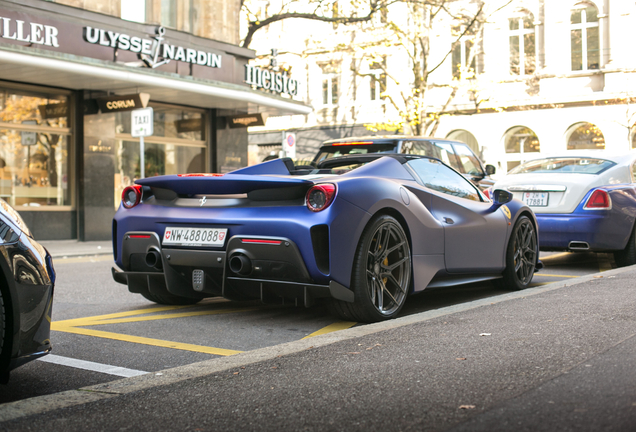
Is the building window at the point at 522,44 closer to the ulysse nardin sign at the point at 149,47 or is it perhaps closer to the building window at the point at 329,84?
the building window at the point at 329,84

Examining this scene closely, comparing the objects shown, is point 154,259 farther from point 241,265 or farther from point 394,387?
point 394,387

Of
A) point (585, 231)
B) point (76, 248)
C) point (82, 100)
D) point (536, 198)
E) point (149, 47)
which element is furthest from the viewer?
point (149, 47)

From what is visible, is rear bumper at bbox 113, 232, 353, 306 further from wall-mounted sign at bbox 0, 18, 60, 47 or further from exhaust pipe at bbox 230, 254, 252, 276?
wall-mounted sign at bbox 0, 18, 60, 47

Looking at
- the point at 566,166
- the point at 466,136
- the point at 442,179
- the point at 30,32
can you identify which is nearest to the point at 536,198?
the point at 566,166

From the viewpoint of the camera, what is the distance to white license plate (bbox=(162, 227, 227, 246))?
194 inches

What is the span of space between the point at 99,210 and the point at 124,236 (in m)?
12.0

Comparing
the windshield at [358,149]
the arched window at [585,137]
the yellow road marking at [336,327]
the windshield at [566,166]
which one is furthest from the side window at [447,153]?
the arched window at [585,137]

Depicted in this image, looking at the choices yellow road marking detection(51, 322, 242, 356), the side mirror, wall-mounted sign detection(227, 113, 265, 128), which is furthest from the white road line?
wall-mounted sign detection(227, 113, 265, 128)

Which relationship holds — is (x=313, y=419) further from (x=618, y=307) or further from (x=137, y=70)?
(x=137, y=70)

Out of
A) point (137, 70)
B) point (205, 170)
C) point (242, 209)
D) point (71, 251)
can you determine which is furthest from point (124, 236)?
point (205, 170)

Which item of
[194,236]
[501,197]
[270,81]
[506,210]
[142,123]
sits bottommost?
[194,236]

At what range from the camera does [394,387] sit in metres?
3.09

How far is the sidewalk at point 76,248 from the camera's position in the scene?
1312cm

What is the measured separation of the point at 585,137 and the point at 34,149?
22.6 m
